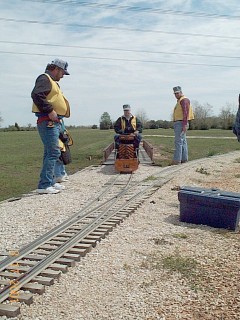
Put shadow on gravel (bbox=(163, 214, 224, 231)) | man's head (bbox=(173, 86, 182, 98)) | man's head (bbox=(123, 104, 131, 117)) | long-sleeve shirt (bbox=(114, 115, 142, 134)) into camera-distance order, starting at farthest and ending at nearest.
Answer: man's head (bbox=(173, 86, 182, 98)) → long-sleeve shirt (bbox=(114, 115, 142, 134)) → man's head (bbox=(123, 104, 131, 117)) → shadow on gravel (bbox=(163, 214, 224, 231))

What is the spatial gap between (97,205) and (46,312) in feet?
12.6

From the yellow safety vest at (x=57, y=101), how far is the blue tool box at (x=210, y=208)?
11.0ft

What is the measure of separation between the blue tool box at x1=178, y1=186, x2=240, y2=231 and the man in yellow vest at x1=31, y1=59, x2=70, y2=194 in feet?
10.2

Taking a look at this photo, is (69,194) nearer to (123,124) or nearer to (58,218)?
(58,218)

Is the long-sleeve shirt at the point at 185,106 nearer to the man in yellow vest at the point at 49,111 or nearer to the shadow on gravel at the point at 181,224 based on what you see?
the man in yellow vest at the point at 49,111

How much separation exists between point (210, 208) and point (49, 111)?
3.64 meters

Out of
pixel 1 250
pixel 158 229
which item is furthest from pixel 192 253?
pixel 1 250

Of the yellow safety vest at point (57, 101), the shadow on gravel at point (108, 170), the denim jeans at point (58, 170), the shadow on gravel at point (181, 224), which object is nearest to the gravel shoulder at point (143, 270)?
the shadow on gravel at point (181, 224)

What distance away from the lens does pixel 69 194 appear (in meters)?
8.00

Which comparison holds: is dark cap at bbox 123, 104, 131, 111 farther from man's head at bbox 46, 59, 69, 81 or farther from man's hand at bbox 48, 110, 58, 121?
man's hand at bbox 48, 110, 58, 121

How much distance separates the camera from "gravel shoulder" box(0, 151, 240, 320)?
10.7 ft

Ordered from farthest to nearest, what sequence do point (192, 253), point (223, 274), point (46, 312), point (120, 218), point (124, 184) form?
point (124, 184) < point (120, 218) < point (192, 253) < point (223, 274) < point (46, 312)

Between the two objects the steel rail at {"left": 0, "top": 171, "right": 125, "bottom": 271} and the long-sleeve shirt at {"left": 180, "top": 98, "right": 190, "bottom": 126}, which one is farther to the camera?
the long-sleeve shirt at {"left": 180, "top": 98, "right": 190, "bottom": 126}

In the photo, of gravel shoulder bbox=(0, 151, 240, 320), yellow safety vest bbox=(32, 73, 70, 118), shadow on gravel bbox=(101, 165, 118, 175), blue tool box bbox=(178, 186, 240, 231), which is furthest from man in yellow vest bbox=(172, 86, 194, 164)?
blue tool box bbox=(178, 186, 240, 231)
